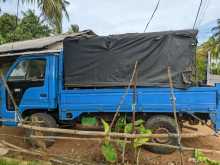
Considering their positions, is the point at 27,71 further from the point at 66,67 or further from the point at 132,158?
the point at 132,158

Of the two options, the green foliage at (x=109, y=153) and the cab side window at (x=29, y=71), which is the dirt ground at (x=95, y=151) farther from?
the cab side window at (x=29, y=71)

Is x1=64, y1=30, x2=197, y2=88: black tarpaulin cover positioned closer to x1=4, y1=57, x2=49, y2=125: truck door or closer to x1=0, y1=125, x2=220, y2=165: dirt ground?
x1=4, y1=57, x2=49, y2=125: truck door

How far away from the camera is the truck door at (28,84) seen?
7.97m

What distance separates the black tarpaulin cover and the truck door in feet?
1.99

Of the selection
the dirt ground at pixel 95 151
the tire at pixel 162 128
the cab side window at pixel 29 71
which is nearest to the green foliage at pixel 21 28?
the cab side window at pixel 29 71

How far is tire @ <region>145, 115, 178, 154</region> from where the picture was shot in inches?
277

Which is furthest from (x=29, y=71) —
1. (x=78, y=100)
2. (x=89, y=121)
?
(x=89, y=121)

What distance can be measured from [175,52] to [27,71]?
3713 mm

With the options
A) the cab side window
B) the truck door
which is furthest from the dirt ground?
the cab side window

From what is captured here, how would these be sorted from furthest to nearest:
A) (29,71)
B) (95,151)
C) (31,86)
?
(29,71)
(31,86)
(95,151)

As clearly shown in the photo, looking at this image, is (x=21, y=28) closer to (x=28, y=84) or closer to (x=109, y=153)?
(x=28, y=84)

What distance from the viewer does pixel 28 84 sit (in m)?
8.11

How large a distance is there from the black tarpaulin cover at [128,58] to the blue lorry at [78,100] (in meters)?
0.19

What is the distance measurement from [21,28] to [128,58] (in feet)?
62.2
